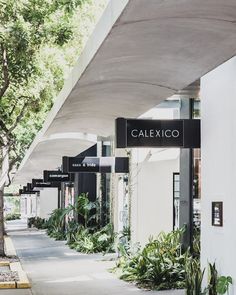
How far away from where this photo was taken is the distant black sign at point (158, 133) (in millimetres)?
9781

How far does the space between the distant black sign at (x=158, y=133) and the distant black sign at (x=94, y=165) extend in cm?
688

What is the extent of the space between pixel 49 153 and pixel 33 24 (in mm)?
7638

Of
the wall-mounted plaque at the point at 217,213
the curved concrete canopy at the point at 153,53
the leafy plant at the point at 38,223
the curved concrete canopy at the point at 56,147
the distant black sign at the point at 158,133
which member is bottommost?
the leafy plant at the point at 38,223

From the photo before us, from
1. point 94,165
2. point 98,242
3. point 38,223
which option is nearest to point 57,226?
point 98,242

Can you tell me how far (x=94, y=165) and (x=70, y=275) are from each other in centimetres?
355

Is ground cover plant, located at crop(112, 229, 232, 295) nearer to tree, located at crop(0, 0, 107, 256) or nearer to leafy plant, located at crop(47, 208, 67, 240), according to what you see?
tree, located at crop(0, 0, 107, 256)

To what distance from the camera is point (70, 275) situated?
14.4 meters

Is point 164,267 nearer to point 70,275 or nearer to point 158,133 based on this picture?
point 70,275

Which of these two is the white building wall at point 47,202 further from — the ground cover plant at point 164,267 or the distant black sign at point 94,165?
the ground cover plant at point 164,267

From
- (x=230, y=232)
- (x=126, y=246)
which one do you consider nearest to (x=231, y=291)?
(x=230, y=232)

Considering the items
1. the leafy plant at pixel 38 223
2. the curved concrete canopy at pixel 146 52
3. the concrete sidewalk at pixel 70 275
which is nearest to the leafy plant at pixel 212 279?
the concrete sidewalk at pixel 70 275

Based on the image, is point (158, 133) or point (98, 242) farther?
point (98, 242)

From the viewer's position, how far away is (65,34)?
1393 centimetres

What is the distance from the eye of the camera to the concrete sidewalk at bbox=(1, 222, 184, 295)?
464 inches
